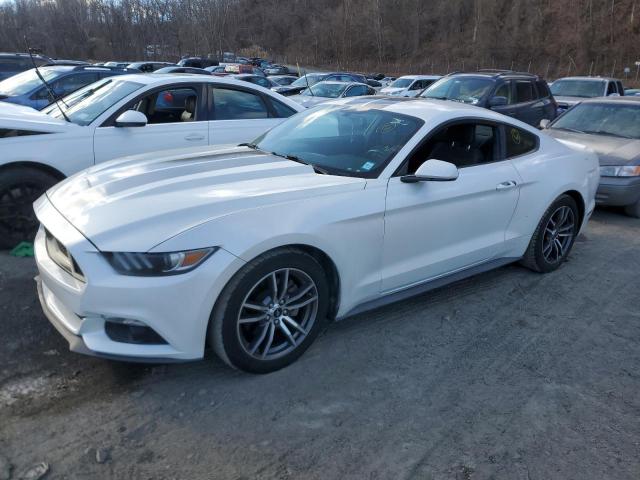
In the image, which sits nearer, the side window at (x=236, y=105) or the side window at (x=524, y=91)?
the side window at (x=236, y=105)

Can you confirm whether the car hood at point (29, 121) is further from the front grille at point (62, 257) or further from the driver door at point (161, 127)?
the front grille at point (62, 257)

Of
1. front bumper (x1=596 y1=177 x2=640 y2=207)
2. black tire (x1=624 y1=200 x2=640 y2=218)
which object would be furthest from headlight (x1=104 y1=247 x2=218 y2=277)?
black tire (x1=624 y1=200 x2=640 y2=218)

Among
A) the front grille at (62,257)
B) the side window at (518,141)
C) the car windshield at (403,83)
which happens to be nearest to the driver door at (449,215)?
the side window at (518,141)

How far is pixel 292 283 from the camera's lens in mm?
3125

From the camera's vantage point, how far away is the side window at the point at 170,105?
565cm

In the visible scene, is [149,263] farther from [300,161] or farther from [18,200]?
[18,200]

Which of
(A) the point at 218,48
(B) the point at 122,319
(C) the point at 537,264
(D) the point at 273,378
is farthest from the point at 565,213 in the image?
(A) the point at 218,48

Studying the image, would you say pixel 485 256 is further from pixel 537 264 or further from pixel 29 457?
pixel 29 457

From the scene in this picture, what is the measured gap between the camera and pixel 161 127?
5.59 meters

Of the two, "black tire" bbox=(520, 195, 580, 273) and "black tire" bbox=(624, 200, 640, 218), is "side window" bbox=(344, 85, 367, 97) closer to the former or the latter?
"black tire" bbox=(624, 200, 640, 218)

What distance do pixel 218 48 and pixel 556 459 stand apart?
63979mm

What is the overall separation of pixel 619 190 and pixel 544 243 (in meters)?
2.67

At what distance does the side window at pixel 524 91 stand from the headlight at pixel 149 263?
10152mm

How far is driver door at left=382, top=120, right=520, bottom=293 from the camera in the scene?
11.4 feet
